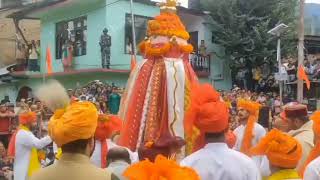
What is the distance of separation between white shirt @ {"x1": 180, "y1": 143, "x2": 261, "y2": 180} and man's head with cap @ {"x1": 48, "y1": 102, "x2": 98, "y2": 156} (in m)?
0.94

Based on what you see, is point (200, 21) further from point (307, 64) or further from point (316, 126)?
point (316, 126)

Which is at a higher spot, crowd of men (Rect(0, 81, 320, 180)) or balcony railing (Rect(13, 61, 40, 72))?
crowd of men (Rect(0, 81, 320, 180))

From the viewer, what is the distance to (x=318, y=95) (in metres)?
21.5

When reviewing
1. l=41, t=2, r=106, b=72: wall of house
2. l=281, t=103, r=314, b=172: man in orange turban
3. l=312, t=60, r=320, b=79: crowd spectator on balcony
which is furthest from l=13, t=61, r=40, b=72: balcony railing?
l=281, t=103, r=314, b=172: man in orange turban

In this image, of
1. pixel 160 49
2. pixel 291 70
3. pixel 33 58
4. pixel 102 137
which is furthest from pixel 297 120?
pixel 33 58

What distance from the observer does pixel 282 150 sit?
4.46 m

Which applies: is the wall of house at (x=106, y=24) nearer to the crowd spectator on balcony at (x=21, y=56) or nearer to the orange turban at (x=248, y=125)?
the crowd spectator on balcony at (x=21, y=56)

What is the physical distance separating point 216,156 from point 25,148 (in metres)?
5.11

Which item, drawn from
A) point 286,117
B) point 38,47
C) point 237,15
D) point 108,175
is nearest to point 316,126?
point 286,117

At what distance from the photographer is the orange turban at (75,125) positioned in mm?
3463

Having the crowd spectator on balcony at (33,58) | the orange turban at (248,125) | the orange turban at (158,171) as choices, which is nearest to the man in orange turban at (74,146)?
the orange turban at (158,171)

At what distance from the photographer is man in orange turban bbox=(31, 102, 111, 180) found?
11.4 ft

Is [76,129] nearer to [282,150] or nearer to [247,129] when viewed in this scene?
[282,150]

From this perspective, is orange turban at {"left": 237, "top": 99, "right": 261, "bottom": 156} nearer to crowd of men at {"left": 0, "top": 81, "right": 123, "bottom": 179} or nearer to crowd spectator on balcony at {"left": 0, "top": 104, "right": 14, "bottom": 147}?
crowd of men at {"left": 0, "top": 81, "right": 123, "bottom": 179}
